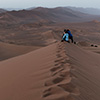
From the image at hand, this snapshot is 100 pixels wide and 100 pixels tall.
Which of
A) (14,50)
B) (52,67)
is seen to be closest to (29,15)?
(14,50)

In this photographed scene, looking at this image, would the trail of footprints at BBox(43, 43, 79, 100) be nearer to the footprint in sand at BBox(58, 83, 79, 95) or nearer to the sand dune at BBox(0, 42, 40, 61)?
the footprint in sand at BBox(58, 83, 79, 95)

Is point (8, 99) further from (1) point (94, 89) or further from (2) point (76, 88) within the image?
(1) point (94, 89)

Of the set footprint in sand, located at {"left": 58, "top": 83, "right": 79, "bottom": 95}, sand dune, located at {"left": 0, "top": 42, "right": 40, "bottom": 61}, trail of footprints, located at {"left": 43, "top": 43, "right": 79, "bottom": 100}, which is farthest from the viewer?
sand dune, located at {"left": 0, "top": 42, "right": 40, "bottom": 61}

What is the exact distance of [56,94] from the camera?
191cm

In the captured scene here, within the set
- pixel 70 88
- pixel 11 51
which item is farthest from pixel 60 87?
pixel 11 51

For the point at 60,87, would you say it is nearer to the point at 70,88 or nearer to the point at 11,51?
the point at 70,88

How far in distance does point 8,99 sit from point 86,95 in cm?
106

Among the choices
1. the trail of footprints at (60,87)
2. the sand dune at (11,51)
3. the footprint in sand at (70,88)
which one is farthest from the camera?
the sand dune at (11,51)

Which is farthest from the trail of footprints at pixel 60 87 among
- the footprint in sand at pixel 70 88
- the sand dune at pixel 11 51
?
the sand dune at pixel 11 51

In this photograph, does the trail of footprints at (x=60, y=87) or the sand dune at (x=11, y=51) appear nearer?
the trail of footprints at (x=60, y=87)

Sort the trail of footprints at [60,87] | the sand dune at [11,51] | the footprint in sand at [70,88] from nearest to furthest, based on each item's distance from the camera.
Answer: the trail of footprints at [60,87], the footprint in sand at [70,88], the sand dune at [11,51]

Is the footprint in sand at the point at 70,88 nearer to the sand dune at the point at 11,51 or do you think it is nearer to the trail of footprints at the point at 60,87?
the trail of footprints at the point at 60,87

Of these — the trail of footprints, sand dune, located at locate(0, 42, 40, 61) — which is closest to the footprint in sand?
the trail of footprints

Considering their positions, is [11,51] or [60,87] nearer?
[60,87]
